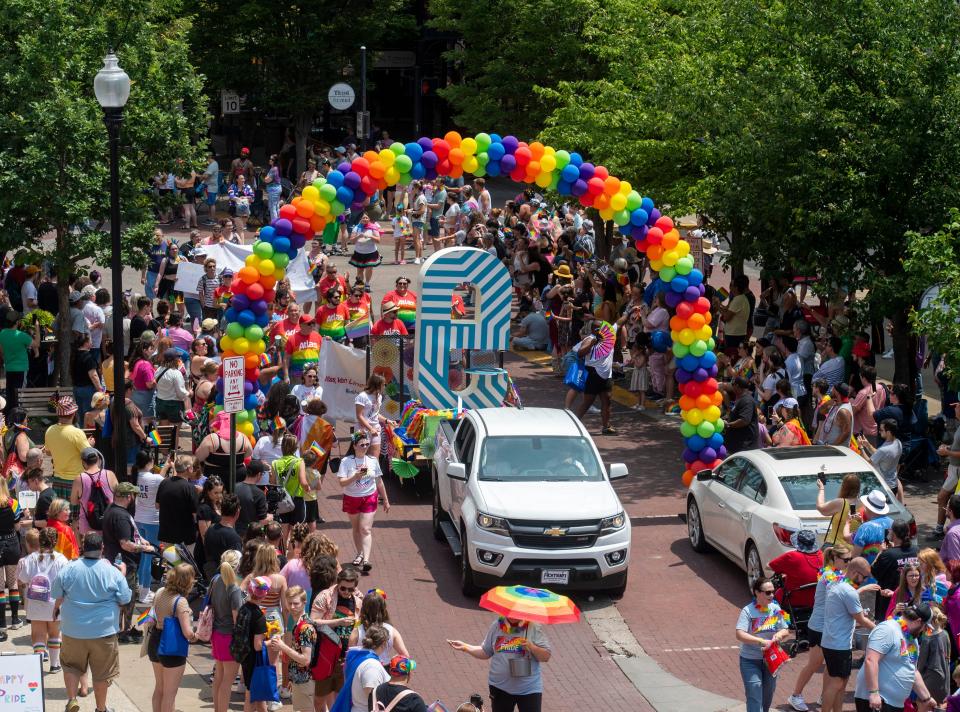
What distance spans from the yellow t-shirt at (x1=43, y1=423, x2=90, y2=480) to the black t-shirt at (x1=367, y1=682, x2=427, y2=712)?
6.69 metres

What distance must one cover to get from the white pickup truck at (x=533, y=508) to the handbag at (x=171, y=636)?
421 cm

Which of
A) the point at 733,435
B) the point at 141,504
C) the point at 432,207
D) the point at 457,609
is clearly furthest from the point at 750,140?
the point at 432,207

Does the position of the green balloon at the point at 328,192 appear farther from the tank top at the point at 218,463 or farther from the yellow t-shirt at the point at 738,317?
the yellow t-shirt at the point at 738,317

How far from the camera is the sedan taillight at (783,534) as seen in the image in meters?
14.5

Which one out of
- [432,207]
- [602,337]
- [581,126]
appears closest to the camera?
[602,337]

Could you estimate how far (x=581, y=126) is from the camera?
25.2 m

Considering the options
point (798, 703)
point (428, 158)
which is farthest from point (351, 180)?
point (798, 703)

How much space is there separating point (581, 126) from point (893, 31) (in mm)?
7248

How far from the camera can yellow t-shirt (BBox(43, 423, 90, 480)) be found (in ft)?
50.3

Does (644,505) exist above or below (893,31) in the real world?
below

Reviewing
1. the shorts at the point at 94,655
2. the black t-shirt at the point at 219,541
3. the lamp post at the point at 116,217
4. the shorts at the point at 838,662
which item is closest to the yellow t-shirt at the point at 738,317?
the lamp post at the point at 116,217

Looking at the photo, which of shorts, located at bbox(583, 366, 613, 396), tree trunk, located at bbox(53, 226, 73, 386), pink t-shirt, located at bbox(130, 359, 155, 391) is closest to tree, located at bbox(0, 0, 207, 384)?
tree trunk, located at bbox(53, 226, 73, 386)

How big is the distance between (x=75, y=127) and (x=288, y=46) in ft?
73.3

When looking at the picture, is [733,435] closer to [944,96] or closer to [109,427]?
[944,96]
